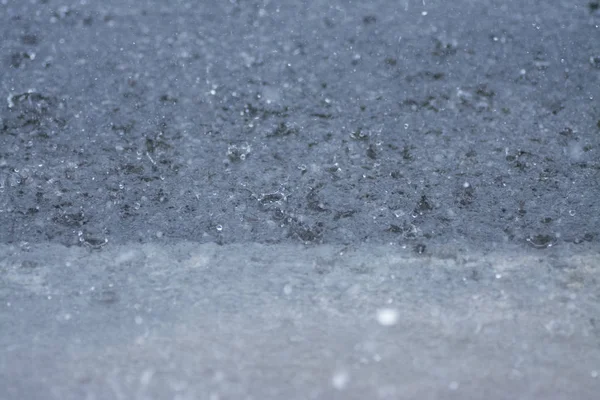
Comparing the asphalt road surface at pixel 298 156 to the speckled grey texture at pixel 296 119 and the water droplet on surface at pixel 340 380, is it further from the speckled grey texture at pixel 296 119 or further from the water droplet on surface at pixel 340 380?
the water droplet on surface at pixel 340 380

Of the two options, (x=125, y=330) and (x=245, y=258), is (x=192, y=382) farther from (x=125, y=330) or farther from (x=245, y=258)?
(x=245, y=258)

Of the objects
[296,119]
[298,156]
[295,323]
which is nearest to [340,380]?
[295,323]

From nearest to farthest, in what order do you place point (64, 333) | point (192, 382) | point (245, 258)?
point (192, 382), point (64, 333), point (245, 258)

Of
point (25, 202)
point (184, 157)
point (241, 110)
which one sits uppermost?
point (241, 110)

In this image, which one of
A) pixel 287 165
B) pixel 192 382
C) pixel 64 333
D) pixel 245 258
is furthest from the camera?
pixel 287 165

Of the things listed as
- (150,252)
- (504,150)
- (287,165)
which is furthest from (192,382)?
(504,150)

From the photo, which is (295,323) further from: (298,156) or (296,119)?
(296,119)
